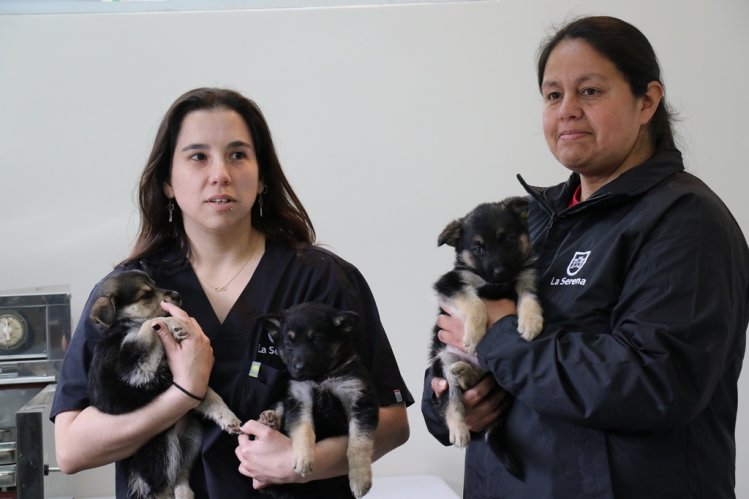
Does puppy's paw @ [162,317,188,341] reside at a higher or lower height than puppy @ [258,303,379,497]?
higher

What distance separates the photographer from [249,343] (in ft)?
6.24

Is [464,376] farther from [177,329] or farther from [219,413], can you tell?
[177,329]

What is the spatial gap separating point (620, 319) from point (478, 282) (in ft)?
1.58

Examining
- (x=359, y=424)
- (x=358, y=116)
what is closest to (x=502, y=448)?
(x=359, y=424)

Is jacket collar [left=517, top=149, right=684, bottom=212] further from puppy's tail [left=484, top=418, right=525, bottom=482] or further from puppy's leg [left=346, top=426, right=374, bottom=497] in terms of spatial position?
puppy's leg [left=346, top=426, right=374, bottom=497]

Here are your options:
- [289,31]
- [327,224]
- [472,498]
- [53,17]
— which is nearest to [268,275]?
[472,498]

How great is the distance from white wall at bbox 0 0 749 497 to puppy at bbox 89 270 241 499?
6.22ft

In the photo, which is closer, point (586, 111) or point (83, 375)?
point (586, 111)

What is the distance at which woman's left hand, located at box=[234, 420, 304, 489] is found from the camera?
172cm

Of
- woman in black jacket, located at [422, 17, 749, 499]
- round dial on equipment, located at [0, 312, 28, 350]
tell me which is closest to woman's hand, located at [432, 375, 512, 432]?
woman in black jacket, located at [422, 17, 749, 499]

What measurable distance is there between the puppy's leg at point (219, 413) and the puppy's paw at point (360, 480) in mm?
296

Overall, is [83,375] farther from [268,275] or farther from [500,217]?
[500,217]

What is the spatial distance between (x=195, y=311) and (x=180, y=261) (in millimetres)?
156

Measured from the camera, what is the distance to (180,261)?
2.01 metres
